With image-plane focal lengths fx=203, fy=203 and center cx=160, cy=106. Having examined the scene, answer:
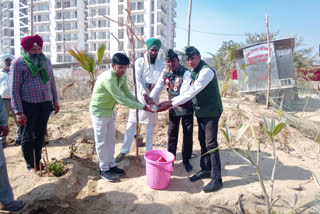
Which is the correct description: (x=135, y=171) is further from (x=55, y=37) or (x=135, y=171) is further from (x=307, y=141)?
(x=55, y=37)

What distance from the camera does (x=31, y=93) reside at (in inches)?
103

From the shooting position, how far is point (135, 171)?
3.17 m

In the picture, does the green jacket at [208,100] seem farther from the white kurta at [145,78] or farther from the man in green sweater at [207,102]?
the white kurta at [145,78]

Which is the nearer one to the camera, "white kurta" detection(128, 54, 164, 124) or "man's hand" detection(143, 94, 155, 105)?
"man's hand" detection(143, 94, 155, 105)

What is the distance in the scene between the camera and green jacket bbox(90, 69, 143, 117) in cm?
258

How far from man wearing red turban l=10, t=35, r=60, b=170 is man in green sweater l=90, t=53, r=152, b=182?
2.21 ft

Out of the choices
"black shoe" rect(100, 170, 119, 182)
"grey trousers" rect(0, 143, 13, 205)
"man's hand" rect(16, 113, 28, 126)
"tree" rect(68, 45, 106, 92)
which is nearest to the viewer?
"grey trousers" rect(0, 143, 13, 205)

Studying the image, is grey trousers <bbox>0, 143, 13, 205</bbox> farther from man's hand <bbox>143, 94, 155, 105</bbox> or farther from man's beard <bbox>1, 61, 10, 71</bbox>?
man's beard <bbox>1, 61, 10, 71</bbox>

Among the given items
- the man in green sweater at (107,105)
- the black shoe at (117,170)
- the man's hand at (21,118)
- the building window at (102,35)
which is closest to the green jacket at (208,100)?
the man in green sweater at (107,105)

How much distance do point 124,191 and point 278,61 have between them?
7.76m

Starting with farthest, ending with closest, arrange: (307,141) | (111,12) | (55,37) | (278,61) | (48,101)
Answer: (55,37) < (111,12) < (278,61) < (307,141) < (48,101)

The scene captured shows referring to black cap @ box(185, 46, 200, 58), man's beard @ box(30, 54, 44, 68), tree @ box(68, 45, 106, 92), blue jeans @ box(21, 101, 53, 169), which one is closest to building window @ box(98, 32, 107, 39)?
tree @ box(68, 45, 106, 92)

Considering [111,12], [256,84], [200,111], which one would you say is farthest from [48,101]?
[111,12]

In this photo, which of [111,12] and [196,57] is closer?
[196,57]
